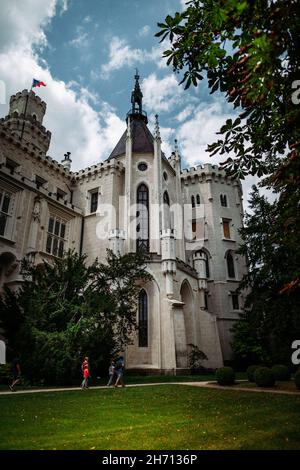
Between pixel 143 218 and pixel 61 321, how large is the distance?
14.4 meters

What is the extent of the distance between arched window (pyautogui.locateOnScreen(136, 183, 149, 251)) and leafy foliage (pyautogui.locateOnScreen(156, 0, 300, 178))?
21567 mm

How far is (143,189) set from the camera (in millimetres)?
29922

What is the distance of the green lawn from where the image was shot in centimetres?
500

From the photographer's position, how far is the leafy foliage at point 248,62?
393 cm

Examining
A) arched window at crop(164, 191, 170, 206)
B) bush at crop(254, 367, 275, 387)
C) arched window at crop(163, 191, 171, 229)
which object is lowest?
bush at crop(254, 367, 275, 387)

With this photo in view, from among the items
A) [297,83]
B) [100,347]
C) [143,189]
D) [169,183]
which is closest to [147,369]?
[100,347]

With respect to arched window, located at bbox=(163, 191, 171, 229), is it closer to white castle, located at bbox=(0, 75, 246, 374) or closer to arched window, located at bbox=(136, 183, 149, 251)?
white castle, located at bbox=(0, 75, 246, 374)

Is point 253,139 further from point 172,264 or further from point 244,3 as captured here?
point 172,264

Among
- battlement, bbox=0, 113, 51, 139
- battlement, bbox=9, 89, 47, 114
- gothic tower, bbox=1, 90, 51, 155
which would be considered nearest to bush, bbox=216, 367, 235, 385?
gothic tower, bbox=1, 90, 51, 155

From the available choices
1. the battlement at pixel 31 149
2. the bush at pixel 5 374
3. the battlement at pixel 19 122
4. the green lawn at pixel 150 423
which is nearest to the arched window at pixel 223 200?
the battlement at pixel 31 149

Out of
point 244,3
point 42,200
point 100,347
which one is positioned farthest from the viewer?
point 42,200

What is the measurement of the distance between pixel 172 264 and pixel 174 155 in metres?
15.6

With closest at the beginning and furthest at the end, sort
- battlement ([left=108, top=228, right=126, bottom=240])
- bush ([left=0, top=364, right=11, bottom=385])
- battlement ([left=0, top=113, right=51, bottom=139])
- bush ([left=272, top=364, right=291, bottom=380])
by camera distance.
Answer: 1. bush ([left=0, top=364, right=11, bottom=385])
2. bush ([left=272, top=364, right=291, bottom=380])
3. battlement ([left=108, top=228, right=126, bottom=240])
4. battlement ([left=0, top=113, right=51, bottom=139])
